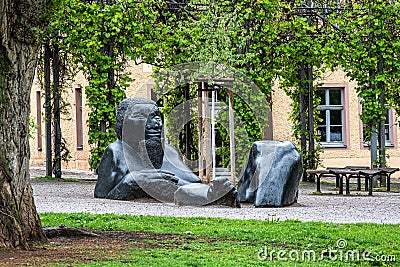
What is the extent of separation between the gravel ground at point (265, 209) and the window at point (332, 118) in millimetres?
12736

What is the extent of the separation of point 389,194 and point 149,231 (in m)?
10.1

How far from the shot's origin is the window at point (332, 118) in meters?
30.8

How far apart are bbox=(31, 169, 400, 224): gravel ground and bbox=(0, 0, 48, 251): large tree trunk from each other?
4.65 meters

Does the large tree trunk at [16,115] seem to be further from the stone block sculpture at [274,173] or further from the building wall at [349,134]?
the building wall at [349,134]

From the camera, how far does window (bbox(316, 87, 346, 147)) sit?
3083 centimetres

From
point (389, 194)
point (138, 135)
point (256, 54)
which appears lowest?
point (389, 194)

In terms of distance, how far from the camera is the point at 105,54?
2142 cm

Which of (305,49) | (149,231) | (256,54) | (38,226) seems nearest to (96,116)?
(256,54)

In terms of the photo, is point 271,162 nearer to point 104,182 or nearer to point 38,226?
point 104,182

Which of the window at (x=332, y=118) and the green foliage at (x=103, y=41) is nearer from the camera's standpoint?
the green foliage at (x=103, y=41)

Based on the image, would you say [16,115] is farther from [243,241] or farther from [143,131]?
[143,131]

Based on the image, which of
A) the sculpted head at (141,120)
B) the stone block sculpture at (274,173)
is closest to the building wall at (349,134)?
the sculpted head at (141,120)

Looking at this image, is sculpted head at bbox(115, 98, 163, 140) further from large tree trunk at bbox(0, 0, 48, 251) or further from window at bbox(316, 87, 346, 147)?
window at bbox(316, 87, 346, 147)

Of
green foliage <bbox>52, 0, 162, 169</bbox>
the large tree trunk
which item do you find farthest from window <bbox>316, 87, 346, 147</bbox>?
the large tree trunk
